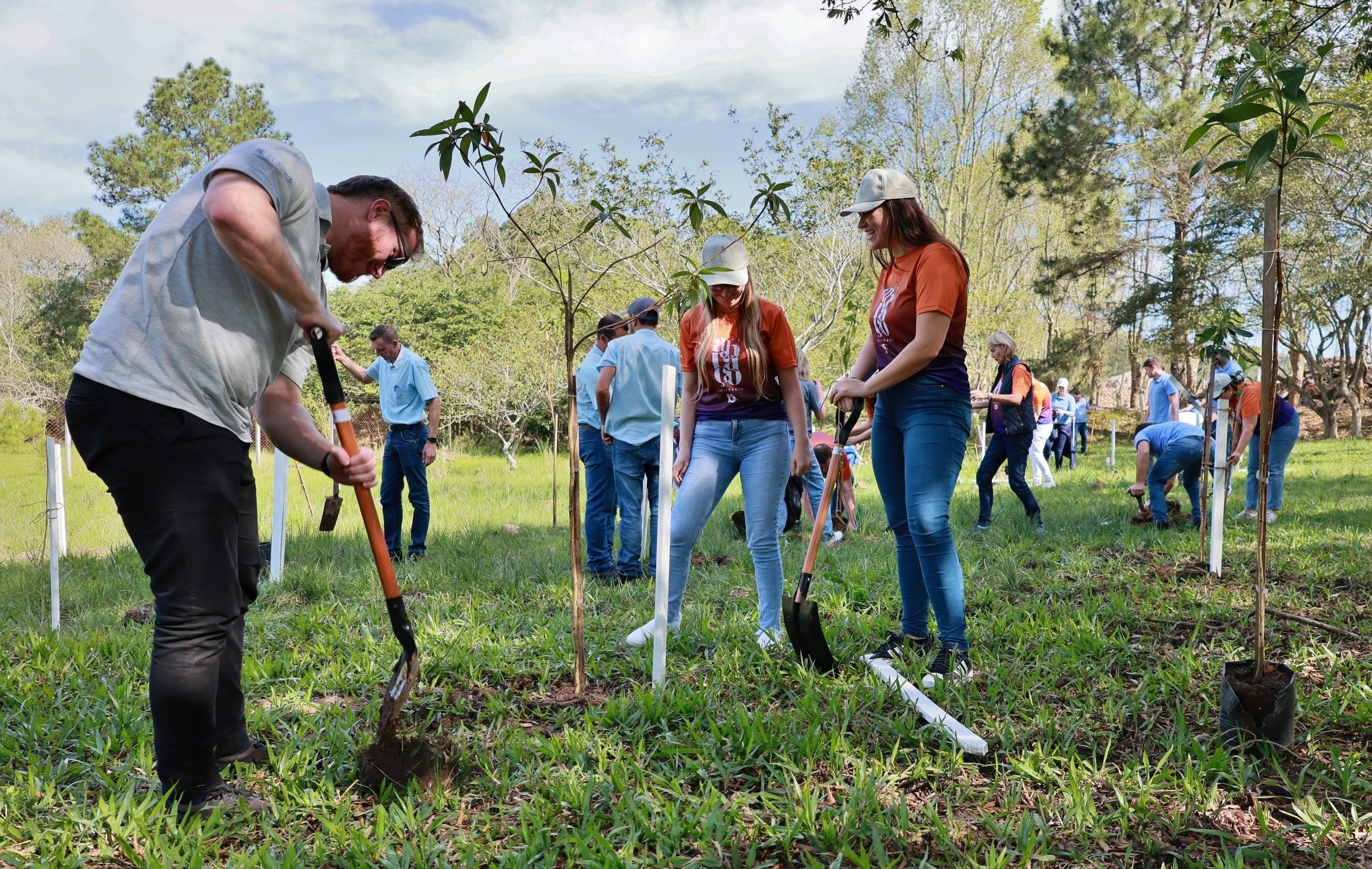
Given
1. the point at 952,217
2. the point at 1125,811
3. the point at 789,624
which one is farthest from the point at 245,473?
the point at 952,217

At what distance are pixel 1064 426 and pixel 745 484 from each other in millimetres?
13217

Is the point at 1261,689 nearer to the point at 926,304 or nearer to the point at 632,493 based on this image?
the point at 926,304

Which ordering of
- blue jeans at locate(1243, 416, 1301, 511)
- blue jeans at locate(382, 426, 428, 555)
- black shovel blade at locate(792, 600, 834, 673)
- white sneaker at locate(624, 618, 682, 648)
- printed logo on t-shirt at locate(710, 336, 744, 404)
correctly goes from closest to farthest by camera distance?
black shovel blade at locate(792, 600, 834, 673)
printed logo on t-shirt at locate(710, 336, 744, 404)
white sneaker at locate(624, 618, 682, 648)
blue jeans at locate(382, 426, 428, 555)
blue jeans at locate(1243, 416, 1301, 511)

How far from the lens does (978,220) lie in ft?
75.0

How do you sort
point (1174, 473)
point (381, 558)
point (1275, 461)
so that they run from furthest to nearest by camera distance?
point (1275, 461) → point (1174, 473) → point (381, 558)

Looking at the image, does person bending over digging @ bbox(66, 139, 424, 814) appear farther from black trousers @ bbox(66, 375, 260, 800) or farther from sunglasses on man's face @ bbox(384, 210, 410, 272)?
sunglasses on man's face @ bbox(384, 210, 410, 272)

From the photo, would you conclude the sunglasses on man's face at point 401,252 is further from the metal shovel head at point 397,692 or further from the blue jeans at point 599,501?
the blue jeans at point 599,501

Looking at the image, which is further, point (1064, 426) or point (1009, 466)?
point (1064, 426)

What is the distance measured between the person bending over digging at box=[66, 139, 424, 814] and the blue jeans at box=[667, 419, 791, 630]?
5.24ft

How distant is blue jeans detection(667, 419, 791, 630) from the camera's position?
364 centimetres

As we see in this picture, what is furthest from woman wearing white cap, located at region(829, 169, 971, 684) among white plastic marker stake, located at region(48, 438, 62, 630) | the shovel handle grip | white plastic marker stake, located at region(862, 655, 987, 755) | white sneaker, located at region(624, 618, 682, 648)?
white plastic marker stake, located at region(48, 438, 62, 630)

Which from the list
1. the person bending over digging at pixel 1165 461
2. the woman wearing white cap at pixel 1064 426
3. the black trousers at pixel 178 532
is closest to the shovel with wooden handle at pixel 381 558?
the black trousers at pixel 178 532

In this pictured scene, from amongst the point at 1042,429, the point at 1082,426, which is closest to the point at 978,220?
the point at 1082,426

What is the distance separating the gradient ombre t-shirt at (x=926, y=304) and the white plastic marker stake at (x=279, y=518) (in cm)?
395
